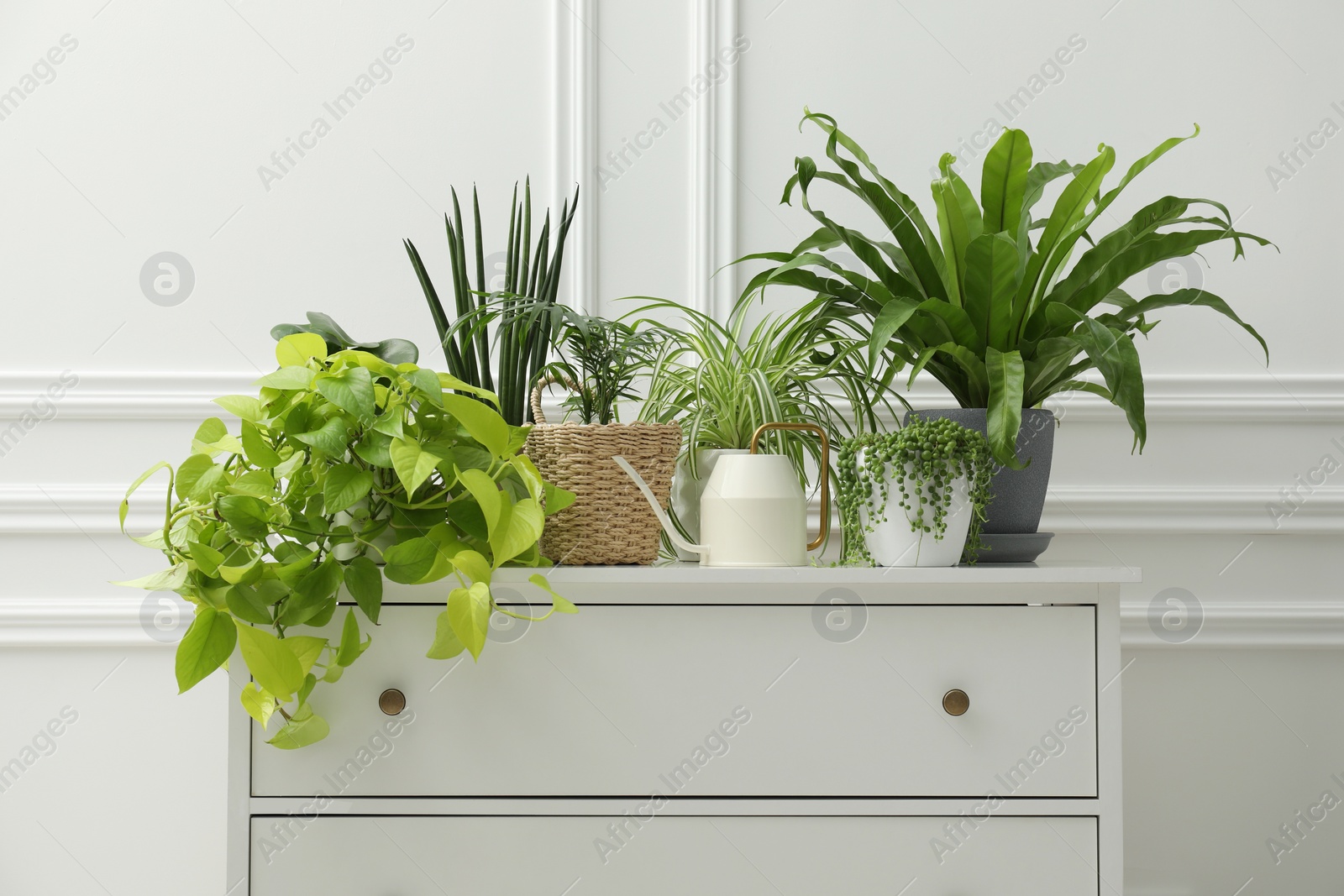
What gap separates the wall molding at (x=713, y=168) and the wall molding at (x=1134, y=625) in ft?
2.49

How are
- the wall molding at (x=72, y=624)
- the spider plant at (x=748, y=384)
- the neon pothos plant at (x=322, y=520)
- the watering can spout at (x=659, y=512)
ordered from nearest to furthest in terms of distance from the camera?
the neon pothos plant at (x=322, y=520) → the watering can spout at (x=659, y=512) → the spider plant at (x=748, y=384) → the wall molding at (x=72, y=624)

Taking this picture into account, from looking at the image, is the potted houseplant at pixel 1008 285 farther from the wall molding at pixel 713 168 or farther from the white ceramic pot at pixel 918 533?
the wall molding at pixel 713 168

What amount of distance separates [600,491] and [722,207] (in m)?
0.58

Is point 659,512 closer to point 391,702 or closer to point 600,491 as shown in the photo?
point 600,491

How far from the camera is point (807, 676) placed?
76cm

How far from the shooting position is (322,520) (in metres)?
0.72

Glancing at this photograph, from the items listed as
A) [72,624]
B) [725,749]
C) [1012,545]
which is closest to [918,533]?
[1012,545]

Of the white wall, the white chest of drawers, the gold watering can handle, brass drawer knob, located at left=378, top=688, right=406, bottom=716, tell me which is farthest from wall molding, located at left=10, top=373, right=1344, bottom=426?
brass drawer knob, located at left=378, top=688, right=406, bottom=716

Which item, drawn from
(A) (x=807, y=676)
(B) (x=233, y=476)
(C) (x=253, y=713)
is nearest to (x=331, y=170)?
(B) (x=233, y=476)

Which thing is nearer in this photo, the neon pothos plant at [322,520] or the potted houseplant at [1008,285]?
the neon pothos plant at [322,520]

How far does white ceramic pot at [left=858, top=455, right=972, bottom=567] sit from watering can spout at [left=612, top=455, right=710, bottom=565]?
0.18 m

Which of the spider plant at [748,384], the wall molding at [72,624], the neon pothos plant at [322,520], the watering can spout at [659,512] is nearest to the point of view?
the neon pothos plant at [322,520]

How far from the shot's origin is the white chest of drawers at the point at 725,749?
0.75 m

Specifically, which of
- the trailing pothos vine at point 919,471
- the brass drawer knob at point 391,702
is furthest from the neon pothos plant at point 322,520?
the trailing pothos vine at point 919,471
